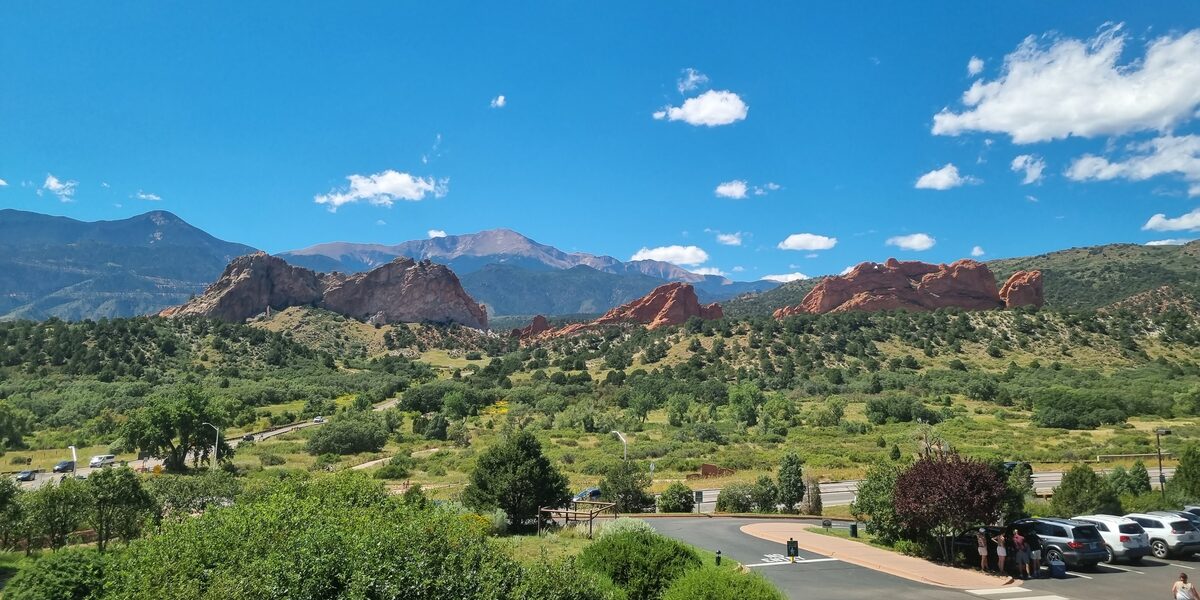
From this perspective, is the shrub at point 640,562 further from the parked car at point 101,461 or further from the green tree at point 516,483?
the parked car at point 101,461

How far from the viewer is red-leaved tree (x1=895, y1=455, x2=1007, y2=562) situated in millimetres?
17047

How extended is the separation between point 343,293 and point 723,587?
160758 millimetres

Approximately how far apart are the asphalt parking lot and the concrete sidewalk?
0.33 metres

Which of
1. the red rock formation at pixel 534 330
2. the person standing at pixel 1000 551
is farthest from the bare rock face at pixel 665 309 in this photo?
the person standing at pixel 1000 551

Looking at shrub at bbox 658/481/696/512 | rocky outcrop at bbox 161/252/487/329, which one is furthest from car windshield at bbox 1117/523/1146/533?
rocky outcrop at bbox 161/252/487/329

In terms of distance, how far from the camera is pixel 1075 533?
1819 centimetres

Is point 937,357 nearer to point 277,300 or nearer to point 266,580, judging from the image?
point 266,580

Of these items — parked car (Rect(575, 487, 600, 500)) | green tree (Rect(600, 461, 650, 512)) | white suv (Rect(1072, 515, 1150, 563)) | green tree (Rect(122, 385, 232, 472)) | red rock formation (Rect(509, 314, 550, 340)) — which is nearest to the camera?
white suv (Rect(1072, 515, 1150, 563))

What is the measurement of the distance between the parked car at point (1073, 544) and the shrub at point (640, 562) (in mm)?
12032

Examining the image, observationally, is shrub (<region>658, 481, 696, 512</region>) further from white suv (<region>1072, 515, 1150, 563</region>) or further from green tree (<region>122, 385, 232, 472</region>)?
green tree (<region>122, 385, 232, 472</region>)

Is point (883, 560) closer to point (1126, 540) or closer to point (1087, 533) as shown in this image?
point (1087, 533)

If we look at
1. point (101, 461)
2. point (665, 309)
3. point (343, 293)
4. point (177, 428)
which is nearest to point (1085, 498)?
point (177, 428)

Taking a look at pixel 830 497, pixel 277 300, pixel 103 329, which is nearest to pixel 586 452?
pixel 830 497

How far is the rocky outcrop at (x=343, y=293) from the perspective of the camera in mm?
143875
